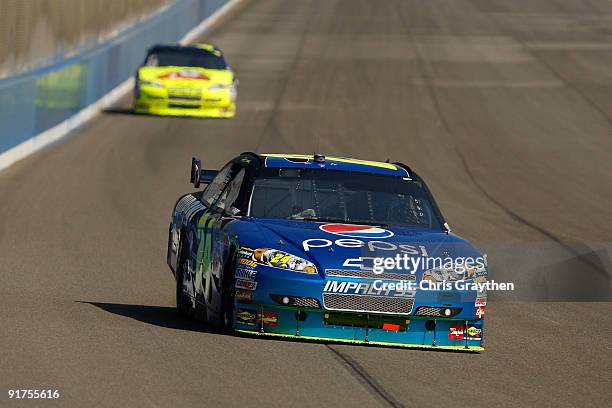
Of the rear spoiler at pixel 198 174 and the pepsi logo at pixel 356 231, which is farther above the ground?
the rear spoiler at pixel 198 174

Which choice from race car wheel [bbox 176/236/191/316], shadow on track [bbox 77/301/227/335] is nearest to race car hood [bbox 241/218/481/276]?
shadow on track [bbox 77/301/227/335]

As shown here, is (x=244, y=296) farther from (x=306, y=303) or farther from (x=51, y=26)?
(x=51, y=26)

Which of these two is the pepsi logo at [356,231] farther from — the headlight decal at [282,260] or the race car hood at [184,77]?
the race car hood at [184,77]

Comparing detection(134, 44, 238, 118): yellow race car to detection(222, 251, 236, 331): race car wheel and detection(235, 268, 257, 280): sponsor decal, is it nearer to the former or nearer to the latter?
detection(222, 251, 236, 331): race car wheel

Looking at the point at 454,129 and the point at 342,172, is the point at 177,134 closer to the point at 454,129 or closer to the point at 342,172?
the point at 454,129

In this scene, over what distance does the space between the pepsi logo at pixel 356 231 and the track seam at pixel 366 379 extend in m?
0.82

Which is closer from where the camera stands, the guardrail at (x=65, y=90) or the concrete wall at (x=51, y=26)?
the guardrail at (x=65, y=90)

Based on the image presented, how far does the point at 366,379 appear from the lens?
883cm

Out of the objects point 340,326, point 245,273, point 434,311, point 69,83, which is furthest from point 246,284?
point 69,83

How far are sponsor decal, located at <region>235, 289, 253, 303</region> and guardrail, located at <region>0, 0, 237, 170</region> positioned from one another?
47.0 ft

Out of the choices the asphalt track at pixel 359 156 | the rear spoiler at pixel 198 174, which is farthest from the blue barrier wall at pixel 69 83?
the rear spoiler at pixel 198 174

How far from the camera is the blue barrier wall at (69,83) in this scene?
24656mm

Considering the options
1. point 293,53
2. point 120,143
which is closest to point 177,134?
point 120,143

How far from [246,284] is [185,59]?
24502mm
